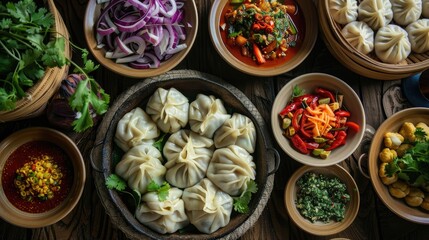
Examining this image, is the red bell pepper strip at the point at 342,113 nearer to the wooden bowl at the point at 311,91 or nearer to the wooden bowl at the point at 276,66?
the wooden bowl at the point at 311,91

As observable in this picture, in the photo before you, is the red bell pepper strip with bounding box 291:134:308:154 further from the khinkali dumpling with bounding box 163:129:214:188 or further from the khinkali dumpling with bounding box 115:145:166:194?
the khinkali dumpling with bounding box 115:145:166:194

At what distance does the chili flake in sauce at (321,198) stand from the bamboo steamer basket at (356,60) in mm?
627

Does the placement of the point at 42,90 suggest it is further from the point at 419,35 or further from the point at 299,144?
the point at 419,35

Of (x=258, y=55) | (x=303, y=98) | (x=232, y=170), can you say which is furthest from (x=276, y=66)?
(x=232, y=170)

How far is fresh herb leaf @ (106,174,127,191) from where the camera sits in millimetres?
2363

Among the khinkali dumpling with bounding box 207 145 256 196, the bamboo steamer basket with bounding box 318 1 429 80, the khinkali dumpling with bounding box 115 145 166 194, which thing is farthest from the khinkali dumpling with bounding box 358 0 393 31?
the khinkali dumpling with bounding box 115 145 166 194

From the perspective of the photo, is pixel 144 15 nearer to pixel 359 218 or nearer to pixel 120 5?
pixel 120 5

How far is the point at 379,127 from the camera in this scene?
2.61m

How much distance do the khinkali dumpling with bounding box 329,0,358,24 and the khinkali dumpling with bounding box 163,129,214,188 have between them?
1.00m

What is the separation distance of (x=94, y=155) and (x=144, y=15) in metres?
0.76

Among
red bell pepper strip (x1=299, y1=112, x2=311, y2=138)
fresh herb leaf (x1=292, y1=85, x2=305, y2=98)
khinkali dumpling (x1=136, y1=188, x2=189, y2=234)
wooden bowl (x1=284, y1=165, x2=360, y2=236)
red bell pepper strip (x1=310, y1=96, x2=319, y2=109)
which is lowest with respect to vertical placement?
wooden bowl (x1=284, y1=165, x2=360, y2=236)

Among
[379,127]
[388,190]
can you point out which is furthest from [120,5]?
[388,190]

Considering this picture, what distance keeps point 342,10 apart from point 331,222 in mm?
1170

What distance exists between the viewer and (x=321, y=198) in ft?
8.46
